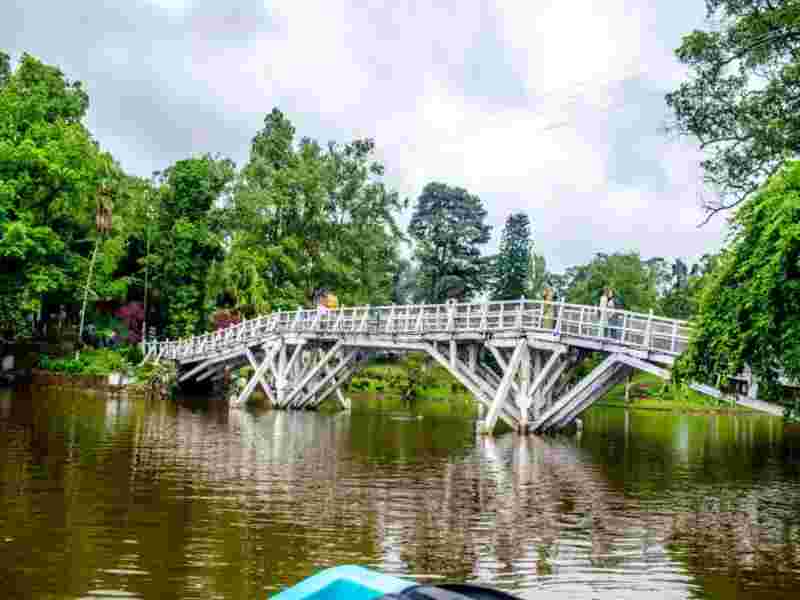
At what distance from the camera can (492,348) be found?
3216cm

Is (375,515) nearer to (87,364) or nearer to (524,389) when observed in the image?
(524,389)

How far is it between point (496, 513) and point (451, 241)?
65.3 meters

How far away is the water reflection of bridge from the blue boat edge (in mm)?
5145

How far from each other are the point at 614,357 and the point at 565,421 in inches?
177

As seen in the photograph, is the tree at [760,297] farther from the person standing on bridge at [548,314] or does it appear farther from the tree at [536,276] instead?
the tree at [536,276]

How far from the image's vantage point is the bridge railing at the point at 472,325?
87.6 feet

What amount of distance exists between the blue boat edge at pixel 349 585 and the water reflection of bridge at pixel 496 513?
515 cm

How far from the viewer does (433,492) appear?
16391 millimetres

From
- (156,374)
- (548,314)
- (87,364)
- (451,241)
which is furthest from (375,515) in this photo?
(451,241)

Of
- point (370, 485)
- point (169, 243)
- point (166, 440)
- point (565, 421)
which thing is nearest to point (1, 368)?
point (169, 243)

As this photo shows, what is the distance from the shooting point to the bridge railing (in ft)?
87.6

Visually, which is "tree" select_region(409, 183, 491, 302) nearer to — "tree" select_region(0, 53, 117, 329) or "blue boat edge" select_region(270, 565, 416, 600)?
"tree" select_region(0, 53, 117, 329)

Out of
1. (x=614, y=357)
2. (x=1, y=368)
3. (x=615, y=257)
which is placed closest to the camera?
(x=614, y=357)

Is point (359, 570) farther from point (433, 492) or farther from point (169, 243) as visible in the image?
point (169, 243)
